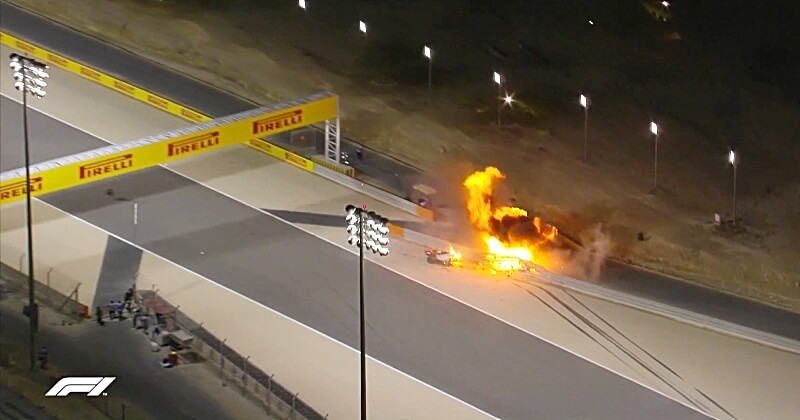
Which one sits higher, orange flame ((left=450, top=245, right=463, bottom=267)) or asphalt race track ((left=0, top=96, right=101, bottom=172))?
asphalt race track ((left=0, top=96, right=101, bottom=172))

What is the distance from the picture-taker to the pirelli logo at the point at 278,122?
41469 millimetres

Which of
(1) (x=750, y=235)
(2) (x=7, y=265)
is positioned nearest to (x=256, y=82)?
(2) (x=7, y=265)

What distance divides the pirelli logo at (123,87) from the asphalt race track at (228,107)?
1.34m

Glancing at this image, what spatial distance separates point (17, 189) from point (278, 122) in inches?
375

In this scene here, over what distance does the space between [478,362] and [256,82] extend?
2303 centimetres

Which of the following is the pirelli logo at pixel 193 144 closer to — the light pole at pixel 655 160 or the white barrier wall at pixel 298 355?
the white barrier wall at pixel 298 355

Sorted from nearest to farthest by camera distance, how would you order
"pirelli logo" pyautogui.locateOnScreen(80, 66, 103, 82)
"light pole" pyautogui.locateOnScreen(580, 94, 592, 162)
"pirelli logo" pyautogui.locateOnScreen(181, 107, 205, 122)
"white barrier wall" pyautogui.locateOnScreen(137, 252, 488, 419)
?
"white barrier wall" pyautogui.locateOnScreen(137, 252, 488, 419), "light pole" pyautogui.locateOnScreen(580, 94, 592, 162), "pirelli logo" pyautogui.locateOnScreen(181, 107, 205, 122), "pirelli logo" pyautogui.locateOnScreen(80, 66, 103, 82)

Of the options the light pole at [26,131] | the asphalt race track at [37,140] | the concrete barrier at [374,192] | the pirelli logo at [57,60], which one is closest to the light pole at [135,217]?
the light pole at [26,131]

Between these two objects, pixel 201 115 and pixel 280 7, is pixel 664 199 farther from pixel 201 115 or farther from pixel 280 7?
pixel 280 7

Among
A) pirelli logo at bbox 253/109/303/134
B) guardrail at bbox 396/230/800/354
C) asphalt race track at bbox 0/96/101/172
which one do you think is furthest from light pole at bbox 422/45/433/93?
guardrail at bbox 396/230/800/354

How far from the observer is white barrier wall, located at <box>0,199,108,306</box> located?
36.0 m

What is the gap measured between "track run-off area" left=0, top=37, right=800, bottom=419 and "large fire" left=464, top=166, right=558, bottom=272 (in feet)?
3.73

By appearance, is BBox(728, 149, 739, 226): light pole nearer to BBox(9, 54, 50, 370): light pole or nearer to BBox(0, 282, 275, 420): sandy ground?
BBox(0, 282, 275, 420): sandy ground

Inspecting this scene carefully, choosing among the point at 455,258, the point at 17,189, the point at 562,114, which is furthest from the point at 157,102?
the point at 455,258
